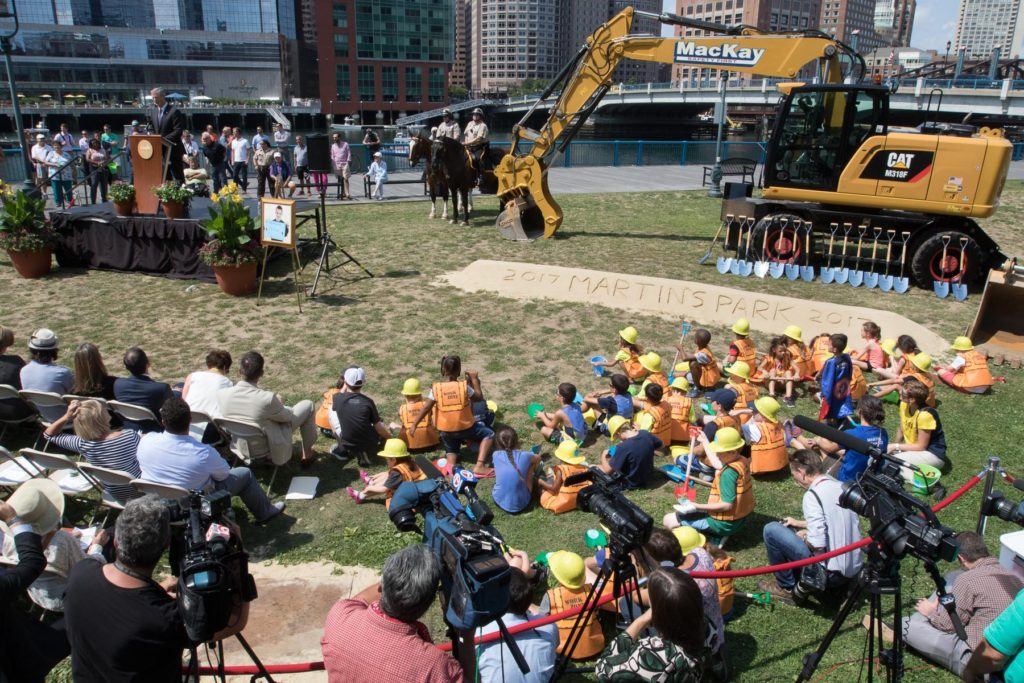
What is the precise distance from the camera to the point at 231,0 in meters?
126

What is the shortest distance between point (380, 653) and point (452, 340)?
7.28 meters

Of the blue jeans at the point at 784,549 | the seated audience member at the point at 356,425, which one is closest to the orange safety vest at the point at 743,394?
the blue jeans at the point at 784,549

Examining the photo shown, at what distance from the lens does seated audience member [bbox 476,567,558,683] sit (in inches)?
153

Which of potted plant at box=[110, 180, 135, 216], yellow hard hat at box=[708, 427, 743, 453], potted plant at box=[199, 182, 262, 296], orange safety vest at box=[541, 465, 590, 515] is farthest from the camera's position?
potted plant at box=[110, 180, 135, 216]

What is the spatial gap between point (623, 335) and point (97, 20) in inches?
6038

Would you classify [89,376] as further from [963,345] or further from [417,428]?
[963,345]

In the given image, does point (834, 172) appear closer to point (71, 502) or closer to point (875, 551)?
point (875, 551)

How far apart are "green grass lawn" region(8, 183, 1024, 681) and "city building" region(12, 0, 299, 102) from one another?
120471 mm

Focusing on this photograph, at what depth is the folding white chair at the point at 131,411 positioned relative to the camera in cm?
622

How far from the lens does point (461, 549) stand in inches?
119

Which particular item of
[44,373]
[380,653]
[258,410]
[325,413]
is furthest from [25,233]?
[380,653]

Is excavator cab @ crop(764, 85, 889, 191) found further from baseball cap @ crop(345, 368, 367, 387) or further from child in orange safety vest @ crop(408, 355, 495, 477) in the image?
baseball cap @ crop(345, 368, 367, 387)

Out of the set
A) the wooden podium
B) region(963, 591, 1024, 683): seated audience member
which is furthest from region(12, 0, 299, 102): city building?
region(963, 591, 1024, 683): seated audience member

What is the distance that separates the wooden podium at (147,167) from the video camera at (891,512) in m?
12.5
